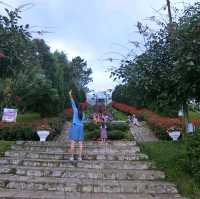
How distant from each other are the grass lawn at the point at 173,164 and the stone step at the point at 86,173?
1.18ft

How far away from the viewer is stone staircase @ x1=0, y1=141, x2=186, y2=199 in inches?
320

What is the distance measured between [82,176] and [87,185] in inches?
34.9

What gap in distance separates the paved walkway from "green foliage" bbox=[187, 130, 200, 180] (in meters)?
8.81

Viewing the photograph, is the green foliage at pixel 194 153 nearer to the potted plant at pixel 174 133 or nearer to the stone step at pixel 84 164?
the stone step at pixel 84 164

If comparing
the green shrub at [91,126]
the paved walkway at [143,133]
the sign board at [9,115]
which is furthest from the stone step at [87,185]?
the green shrub at [91,126]

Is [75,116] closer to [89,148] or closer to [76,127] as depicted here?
[76,127]

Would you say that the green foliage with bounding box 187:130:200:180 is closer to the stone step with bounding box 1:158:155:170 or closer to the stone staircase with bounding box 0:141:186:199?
the stone staircase with bounding box 0:141:186:199

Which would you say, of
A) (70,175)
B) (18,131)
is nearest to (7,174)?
(70,175)

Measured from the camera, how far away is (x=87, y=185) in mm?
8453

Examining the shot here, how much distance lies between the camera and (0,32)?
16.4ft

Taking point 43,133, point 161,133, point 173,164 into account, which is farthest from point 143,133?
point 173,164

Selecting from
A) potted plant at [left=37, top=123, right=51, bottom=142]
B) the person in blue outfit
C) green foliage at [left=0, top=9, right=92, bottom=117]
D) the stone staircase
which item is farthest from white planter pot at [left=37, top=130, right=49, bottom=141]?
the person in blue outfit

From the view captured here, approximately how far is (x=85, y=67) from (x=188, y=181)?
81.0 meters

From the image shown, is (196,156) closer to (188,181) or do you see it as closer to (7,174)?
(188,181)
